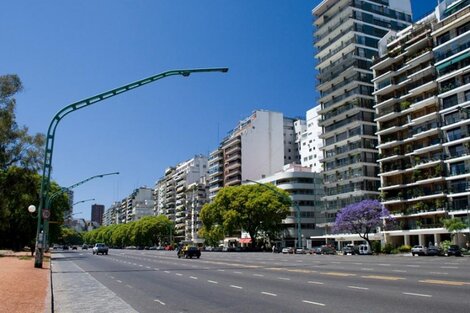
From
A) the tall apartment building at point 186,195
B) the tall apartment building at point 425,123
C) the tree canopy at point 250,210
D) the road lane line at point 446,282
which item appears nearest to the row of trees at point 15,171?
the road lane line at point 446,282

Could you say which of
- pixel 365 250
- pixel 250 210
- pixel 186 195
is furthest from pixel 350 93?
pixel 186 195

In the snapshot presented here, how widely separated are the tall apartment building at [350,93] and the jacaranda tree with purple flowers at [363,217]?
517 inches

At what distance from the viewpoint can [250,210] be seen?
9088cm

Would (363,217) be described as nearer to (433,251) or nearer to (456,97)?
(433,251)

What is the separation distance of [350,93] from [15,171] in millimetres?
61673

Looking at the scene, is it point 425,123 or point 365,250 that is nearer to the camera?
point 365,250

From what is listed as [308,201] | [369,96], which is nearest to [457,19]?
[369,96]

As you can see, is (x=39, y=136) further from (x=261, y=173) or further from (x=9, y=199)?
(x=261, y=173)

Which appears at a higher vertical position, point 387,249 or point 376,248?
point 376,248

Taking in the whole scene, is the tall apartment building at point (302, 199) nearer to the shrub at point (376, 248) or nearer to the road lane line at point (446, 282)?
the shrub at point (376, 248)

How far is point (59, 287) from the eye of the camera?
19.1 metres

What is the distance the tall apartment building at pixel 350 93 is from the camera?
8475 centimetres

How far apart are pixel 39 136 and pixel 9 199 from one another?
836cm

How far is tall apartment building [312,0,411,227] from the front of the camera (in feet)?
278
